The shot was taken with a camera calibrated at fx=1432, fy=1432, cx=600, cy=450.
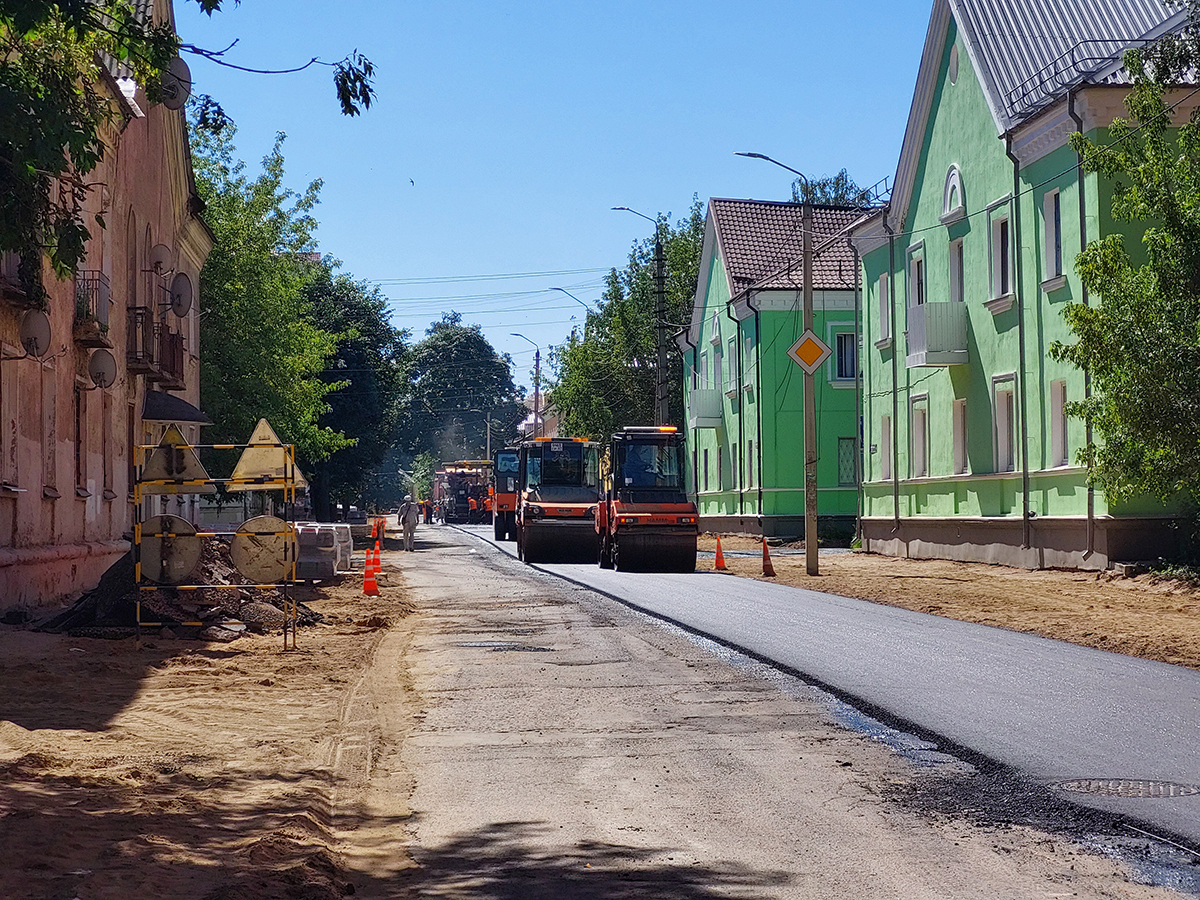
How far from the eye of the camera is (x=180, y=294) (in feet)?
95.6

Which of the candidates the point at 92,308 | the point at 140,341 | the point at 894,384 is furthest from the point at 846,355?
the point at 92,308

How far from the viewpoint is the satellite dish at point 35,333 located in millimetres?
19031

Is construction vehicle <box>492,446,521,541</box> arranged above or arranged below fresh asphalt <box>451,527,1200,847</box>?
above

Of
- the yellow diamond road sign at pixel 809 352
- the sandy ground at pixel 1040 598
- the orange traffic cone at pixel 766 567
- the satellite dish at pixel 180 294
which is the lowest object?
the sandy ground at pixel 1040 598

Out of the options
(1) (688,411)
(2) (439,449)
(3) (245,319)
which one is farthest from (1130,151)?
(2) (439,449)

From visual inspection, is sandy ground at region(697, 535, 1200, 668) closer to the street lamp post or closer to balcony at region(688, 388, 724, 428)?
the street lamp post

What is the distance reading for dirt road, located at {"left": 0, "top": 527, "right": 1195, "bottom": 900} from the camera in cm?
566

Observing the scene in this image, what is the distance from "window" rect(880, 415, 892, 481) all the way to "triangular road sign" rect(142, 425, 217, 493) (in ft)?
81.8

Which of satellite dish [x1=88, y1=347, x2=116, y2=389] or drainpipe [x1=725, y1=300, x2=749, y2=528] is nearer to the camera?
satellite dish [x1=88, y1=347, x2=116, y2=389]

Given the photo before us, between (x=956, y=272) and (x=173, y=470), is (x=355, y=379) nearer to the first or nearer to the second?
(x=956, y=272)

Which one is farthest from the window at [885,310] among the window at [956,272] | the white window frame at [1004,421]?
the white window frame at [1004,421]

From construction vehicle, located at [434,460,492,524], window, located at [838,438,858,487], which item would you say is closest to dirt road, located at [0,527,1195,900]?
window, located at [838,438,858,487]

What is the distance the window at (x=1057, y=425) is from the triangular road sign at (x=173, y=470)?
17805mm

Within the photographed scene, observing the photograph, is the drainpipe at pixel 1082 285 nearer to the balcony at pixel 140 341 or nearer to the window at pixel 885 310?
the window at pixel 885 310
